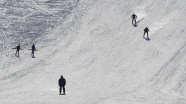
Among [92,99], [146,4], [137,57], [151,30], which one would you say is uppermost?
[146,4]

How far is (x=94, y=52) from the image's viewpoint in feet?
124

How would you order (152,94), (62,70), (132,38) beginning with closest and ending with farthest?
1. (152,94)
2. (62,70)
3. (132,38)

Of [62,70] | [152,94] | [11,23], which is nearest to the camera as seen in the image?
[152,94]

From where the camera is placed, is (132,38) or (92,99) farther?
(132,38)

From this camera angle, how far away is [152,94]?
90.3ft

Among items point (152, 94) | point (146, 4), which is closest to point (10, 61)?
point (152, 94)

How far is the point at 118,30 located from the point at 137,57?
7.29 m

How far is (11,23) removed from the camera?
45.1 metres

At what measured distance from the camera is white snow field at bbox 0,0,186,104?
91.8ft

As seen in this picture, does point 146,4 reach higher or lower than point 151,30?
higher

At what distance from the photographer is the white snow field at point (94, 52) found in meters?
28.0

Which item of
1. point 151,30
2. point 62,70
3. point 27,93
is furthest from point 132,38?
point 27,93

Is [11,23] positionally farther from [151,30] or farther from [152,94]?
[152,94]

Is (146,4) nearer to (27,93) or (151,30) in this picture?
(151,30)
